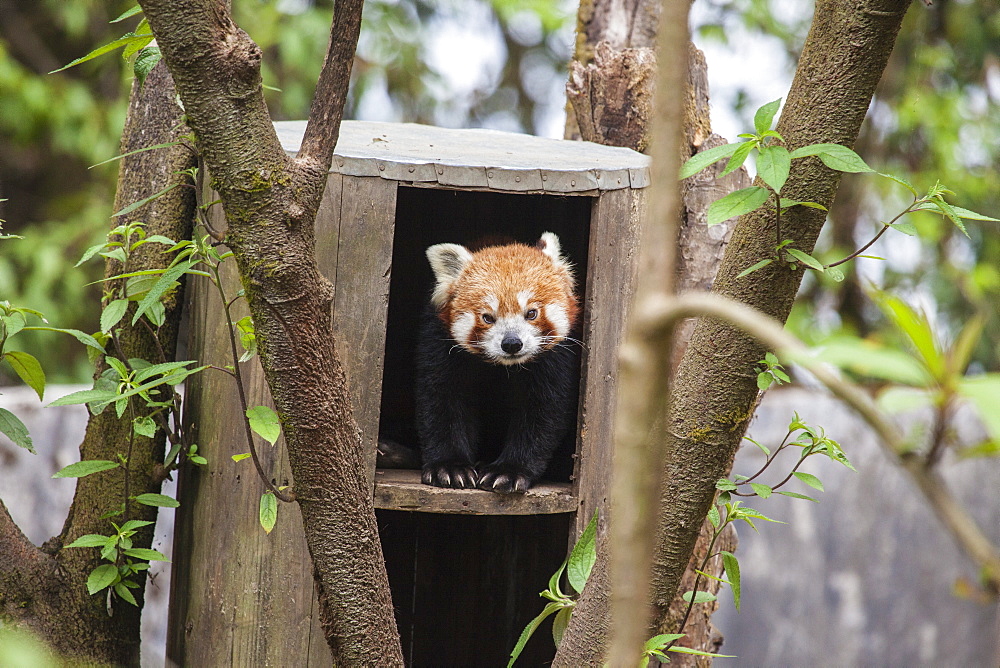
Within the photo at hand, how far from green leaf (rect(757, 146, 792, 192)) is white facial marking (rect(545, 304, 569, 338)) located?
1.45m

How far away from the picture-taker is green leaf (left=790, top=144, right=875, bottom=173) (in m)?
1.55

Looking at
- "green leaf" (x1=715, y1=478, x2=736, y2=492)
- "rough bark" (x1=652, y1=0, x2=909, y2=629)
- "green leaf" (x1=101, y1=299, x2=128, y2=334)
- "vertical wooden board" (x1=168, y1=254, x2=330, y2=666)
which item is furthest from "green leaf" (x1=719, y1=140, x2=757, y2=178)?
"green leaf" (x1=101, y1=299, x2=128, y2=334)

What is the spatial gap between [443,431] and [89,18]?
506 centimetres

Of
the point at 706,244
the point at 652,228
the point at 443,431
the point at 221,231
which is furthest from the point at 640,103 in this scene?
the point at 652,228

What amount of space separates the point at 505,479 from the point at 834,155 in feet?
4.21

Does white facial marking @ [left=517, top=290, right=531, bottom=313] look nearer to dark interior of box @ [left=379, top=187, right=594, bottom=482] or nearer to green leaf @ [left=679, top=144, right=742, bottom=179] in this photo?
dark interior of box @ [left=379, top=187, right=594, bottom=482]

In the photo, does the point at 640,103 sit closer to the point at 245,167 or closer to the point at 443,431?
the point at 443,431

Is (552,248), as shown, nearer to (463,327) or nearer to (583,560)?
(463,327)

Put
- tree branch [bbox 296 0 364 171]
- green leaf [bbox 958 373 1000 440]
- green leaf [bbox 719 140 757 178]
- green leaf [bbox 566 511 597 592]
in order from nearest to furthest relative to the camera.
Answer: green leaf [bbox 958 373 1000 440] < green leaf [bbox 719 140 757 178] < tree branch [bbox 296 0 364 171] < green leaf [bbox 566 511 597 592]

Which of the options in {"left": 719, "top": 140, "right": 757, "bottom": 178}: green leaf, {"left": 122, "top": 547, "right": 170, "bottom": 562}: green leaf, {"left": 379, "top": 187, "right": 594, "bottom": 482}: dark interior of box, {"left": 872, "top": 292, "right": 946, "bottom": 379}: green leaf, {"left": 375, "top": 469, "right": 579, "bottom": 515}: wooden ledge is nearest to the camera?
{"left": 872, "top": 292, "right": 946, "bottom": 379}: green leaf

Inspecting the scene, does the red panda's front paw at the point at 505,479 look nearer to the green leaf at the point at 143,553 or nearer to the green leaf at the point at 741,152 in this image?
the green leaf at the point at 143,553

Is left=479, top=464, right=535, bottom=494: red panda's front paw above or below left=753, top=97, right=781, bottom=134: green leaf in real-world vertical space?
below

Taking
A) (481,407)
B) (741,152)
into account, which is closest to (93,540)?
(481,407)

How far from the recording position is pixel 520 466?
8.65 ft
